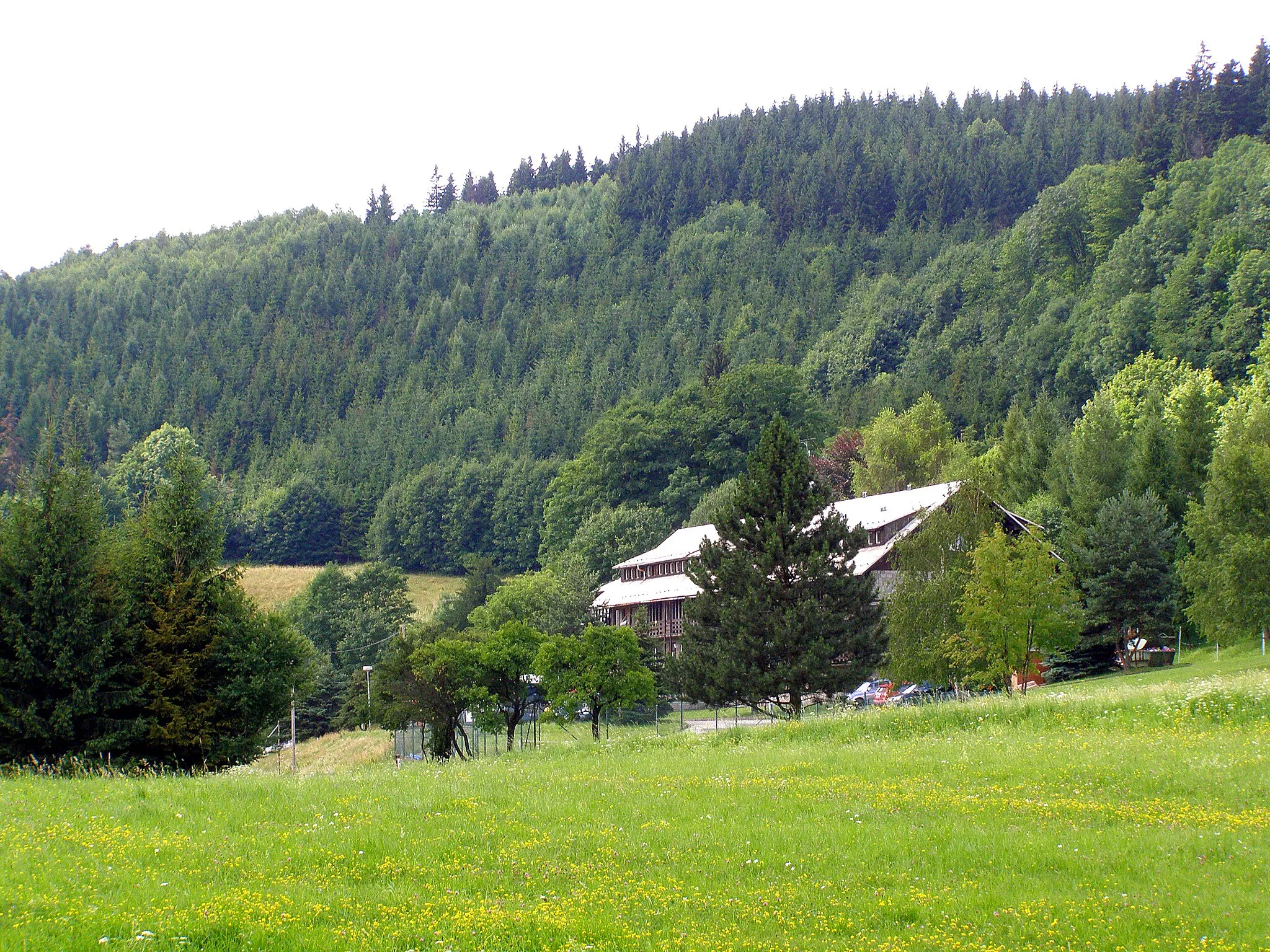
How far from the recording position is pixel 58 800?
646 inches

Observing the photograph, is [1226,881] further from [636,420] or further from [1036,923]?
[636,420]

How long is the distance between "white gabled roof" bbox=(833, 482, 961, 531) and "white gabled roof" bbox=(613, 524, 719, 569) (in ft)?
38.6

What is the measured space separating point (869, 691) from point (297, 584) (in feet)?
318

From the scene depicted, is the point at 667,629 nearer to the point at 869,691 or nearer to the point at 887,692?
the point at 869,691

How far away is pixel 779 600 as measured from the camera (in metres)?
46.1

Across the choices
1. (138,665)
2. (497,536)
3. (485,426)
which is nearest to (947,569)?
(138,665)

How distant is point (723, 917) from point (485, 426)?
619 feet

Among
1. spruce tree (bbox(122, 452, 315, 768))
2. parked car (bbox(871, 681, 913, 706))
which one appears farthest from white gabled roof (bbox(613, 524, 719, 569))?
spruce tree (bbox(122, 452, 315, 768))

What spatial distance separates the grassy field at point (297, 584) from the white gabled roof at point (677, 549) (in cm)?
4001

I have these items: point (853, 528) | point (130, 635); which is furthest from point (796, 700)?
point (130, 635)

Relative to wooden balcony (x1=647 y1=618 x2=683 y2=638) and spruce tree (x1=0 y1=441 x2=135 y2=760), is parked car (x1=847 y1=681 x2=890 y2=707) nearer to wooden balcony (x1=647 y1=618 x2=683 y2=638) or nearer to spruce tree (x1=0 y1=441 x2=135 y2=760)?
wooden balcony (x1=647 y1=618 x2=683 y2=638)

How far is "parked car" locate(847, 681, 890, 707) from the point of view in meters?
57.8

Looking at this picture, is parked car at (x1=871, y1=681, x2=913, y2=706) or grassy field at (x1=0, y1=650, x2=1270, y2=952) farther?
parked car at (x1=871, y1=681, x2=913, y2=706)

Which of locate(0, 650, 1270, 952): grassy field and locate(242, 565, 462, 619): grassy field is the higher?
locate(242, 565, 462, 619): grassy field
